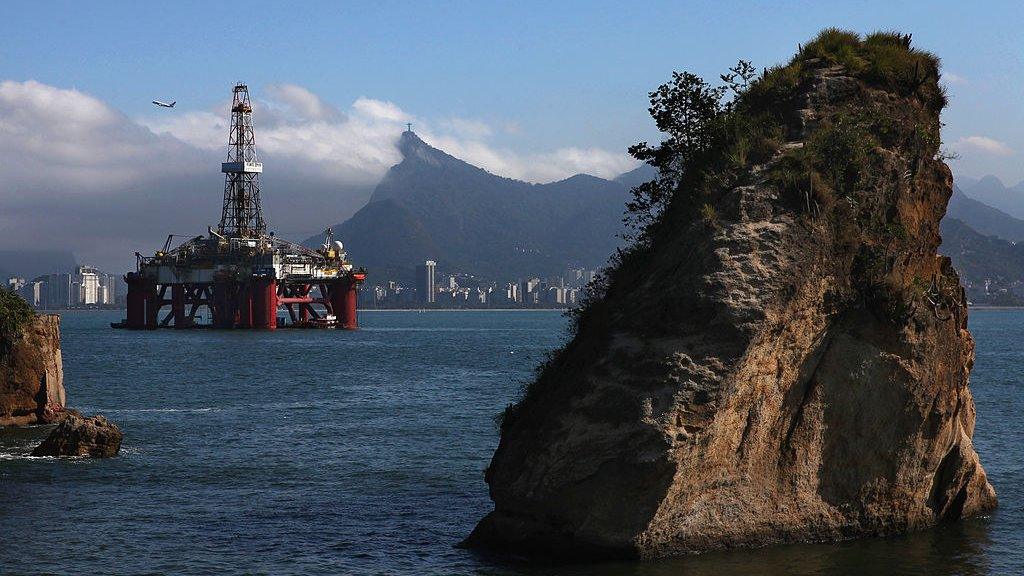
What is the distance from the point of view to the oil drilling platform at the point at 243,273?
171 metres

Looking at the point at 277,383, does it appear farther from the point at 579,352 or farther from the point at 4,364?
the point at 579,352

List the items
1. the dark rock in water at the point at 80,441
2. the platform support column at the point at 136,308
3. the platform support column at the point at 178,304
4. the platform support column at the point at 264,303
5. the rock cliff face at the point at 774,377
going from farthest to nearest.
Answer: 1. the platform support column at the point at 136,308
2. the platform support column at the point at 178,304
3. the platform support column at the point at 264,303
4. the dark rock in water at the point at 80,441
5. the rock cliff face at the point at 774,377

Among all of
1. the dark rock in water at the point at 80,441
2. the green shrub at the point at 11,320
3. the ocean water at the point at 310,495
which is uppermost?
the green shrub at the point at 11,320

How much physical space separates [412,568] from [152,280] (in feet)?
536

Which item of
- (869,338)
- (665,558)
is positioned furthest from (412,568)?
(869,338)

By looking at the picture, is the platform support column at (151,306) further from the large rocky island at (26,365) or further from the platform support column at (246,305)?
the large rocky island at (26,365)

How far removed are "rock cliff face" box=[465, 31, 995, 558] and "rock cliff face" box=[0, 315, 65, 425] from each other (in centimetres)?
2910

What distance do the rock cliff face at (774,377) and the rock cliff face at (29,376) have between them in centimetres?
2910

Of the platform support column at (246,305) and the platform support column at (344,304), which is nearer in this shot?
the platform support column at (246,305)

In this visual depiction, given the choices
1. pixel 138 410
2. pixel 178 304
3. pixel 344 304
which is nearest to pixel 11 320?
pixel 138 410

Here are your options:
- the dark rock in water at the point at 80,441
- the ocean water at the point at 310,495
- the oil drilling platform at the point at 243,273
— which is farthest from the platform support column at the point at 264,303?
the dark rock in water at the point at 80,441

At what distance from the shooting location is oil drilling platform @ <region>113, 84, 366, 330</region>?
17075cm

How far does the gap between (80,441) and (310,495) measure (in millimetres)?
11167

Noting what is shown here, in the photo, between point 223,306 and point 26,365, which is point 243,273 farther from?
point 26,365
